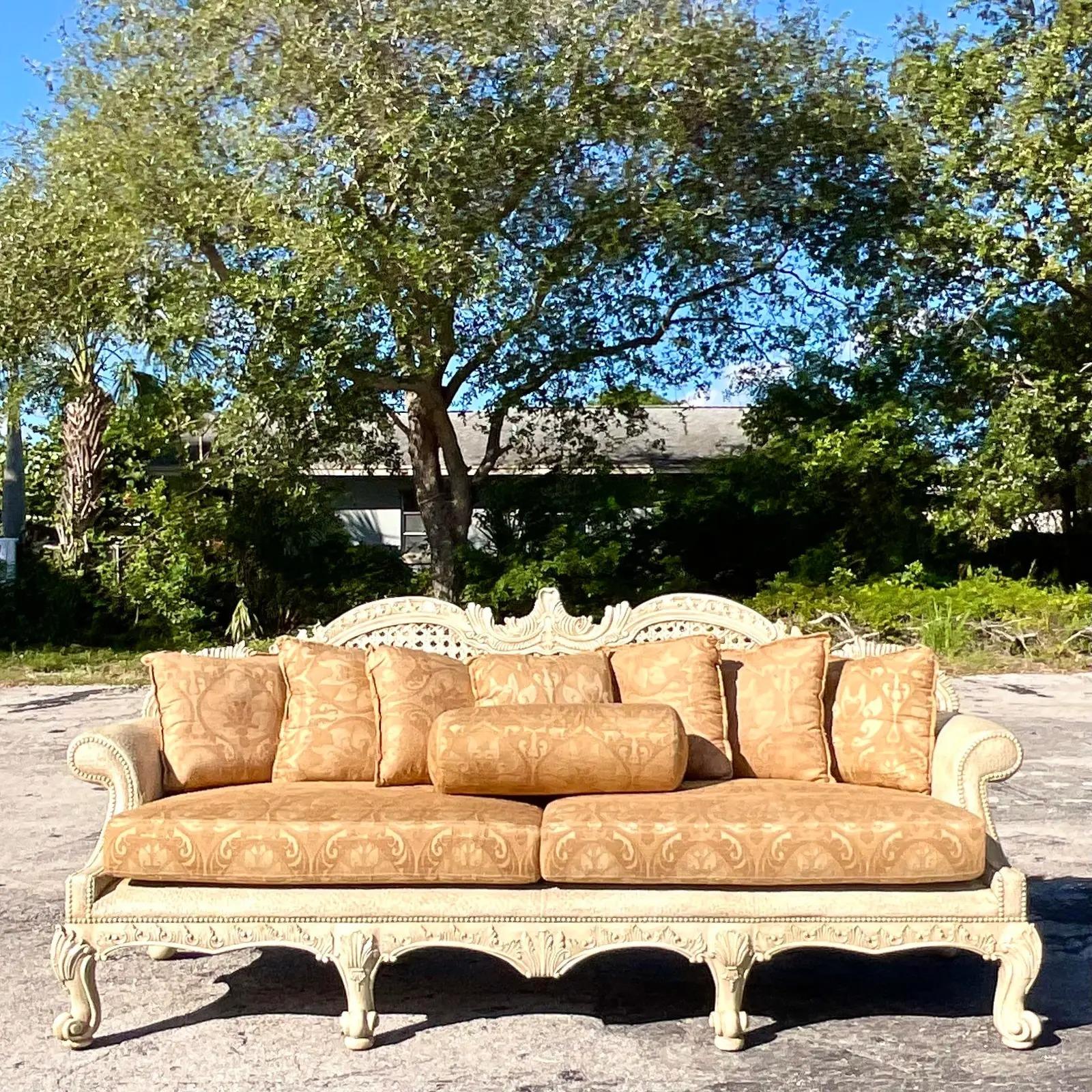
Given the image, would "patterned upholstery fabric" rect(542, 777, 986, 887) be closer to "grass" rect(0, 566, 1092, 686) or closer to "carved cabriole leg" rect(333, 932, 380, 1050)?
"carved cabriole leg" rect(333, 932, 380, 1050)

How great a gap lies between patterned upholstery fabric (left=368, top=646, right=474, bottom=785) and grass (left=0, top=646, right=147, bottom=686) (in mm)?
7565

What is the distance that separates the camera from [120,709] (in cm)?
970

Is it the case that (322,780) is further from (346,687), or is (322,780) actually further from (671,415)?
(671,415)

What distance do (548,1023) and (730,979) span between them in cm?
51

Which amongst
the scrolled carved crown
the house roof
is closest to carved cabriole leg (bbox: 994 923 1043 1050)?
the scrolled carved crown

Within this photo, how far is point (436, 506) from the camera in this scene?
A: 48.8ft

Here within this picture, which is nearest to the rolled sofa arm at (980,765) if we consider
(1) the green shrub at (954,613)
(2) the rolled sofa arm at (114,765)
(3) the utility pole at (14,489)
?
(2) the rolled sofa arm at (114,765)

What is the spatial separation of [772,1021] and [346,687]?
5.26ft

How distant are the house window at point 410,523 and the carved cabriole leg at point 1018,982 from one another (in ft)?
48.1

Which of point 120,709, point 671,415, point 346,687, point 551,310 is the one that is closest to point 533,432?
point 551,310

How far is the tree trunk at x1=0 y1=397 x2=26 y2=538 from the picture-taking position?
49.3 ft

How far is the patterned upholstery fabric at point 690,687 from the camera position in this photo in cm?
378

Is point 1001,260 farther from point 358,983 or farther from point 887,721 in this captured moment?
point 358,983

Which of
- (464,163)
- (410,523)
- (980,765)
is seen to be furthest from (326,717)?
(410,523)
